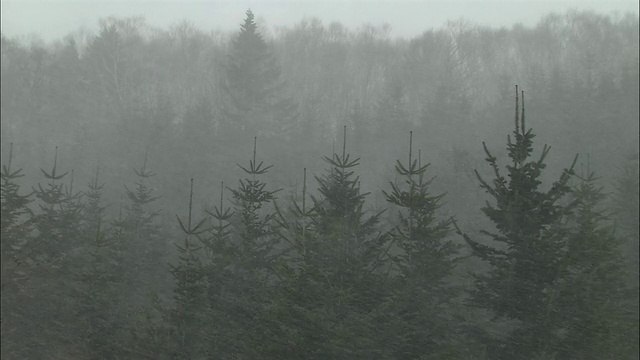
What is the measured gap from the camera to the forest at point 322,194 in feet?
32.4

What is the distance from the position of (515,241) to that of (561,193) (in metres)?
1.18

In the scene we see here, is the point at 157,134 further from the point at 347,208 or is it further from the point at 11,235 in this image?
the point at 347,208

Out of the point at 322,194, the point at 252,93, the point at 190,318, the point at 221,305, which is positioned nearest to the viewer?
the point at 190,318

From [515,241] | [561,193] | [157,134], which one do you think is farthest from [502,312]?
[157,134]

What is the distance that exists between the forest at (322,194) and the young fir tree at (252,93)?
19cm

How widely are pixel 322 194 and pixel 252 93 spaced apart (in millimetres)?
18993

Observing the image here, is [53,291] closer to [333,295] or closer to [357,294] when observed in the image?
[333,295]

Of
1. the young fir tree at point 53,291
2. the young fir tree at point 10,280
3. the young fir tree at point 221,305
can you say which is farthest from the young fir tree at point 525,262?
the young fir tree at point 10,280

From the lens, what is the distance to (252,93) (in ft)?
140

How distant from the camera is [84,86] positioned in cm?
5103

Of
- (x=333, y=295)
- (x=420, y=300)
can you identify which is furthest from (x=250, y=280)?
(x=420, y=300)

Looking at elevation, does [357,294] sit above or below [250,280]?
above

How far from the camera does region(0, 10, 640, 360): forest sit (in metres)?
9.89

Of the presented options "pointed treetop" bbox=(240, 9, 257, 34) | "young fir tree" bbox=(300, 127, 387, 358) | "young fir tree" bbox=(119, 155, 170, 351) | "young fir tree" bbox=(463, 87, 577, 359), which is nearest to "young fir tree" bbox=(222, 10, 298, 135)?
"pointed treetop" bbox=(240, 9, 257, 34)
